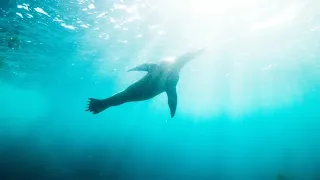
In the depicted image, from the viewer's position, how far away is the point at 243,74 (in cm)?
2938

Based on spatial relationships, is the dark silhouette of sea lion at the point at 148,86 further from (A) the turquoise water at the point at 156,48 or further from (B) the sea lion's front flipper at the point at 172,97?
(A) the turquoise water at the point at 156,48

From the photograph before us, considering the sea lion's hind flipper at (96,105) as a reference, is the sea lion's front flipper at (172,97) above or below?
above

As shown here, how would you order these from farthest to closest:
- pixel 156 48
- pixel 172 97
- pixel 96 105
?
pixel 156 48 → pixel 172 97 → pixel 96 105

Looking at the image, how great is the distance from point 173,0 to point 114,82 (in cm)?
2474

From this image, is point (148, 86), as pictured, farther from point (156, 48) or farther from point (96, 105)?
point (156, 48)

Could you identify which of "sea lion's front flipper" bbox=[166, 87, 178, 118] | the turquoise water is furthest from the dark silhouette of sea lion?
the turquoise water

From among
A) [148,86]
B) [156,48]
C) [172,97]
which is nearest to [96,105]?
[148,86]

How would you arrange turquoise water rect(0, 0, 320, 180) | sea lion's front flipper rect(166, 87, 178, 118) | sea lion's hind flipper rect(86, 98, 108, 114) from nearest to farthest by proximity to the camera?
sea lion's hind flipper rect(86, 98, 108, 114)
sea lion's front flipper rect(166, 87, 178, 118)
turquoise water rect(0, 0, 320, 180)

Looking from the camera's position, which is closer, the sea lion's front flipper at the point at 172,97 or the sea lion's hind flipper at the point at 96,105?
the sea lion's hind flipper at the point at 96,105

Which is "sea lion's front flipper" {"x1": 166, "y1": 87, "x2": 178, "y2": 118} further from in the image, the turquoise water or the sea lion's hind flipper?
the turquoise water

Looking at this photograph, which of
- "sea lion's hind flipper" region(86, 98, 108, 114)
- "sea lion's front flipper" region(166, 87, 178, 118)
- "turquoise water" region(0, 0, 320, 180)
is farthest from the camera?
"turquoise water" region(0, 0, 320, 180)

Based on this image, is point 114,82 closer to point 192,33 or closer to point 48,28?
point 48,28

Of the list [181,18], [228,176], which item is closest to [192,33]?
[181,18]

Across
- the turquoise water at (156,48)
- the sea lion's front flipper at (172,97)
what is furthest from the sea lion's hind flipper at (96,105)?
the turquoise water at (156,48)
